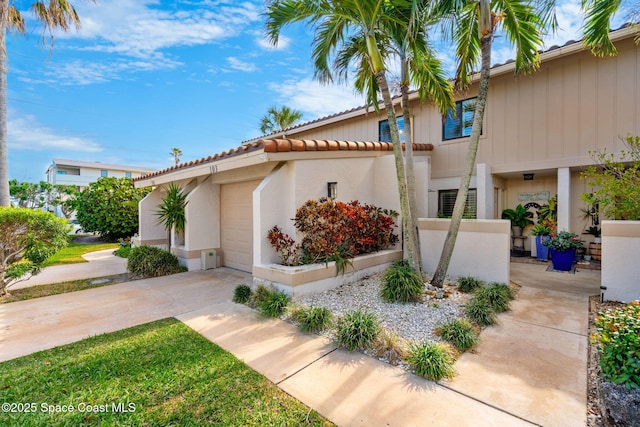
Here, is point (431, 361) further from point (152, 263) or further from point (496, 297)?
point (152, 263)

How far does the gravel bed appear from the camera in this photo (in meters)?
4.90

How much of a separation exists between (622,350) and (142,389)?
5099 millimetres

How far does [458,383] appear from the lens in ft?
11.2

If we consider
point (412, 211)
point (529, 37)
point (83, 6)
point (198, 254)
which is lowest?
point (198, 254)

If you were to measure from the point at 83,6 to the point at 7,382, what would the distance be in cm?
1392

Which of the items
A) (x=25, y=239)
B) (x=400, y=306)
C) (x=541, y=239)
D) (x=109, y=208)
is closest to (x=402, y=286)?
(x=400, y=306)

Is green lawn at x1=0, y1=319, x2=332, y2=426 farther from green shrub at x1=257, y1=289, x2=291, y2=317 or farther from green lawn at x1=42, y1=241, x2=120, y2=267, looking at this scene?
green lawn at x1=42, y1=241, x2=120, y2=267

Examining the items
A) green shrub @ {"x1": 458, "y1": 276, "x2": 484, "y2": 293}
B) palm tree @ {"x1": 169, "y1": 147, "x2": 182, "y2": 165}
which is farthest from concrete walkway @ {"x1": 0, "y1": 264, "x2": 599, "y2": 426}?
palm tree @ {"x1": 169, "y1": 147, "x2": 182, "y2": 165}

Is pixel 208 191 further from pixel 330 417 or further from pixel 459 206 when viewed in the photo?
pixel 330 417

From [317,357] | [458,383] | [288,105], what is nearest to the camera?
[458,383]

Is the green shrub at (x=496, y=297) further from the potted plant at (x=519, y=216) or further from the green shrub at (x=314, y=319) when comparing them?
the potted plant at (x=519, y=216)

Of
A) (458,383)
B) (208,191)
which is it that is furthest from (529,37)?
(208,191)

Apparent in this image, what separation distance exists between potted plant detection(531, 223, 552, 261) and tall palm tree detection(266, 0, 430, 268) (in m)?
6.24

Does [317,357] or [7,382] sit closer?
[7,382]
